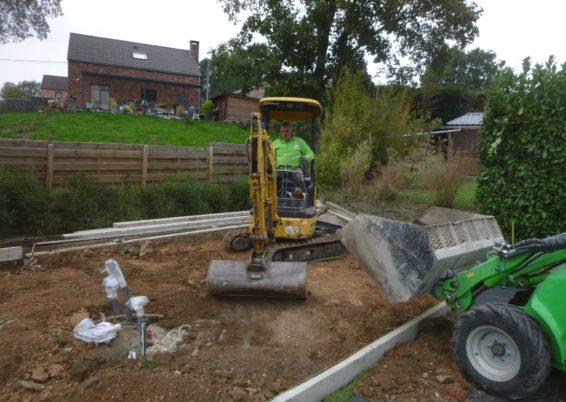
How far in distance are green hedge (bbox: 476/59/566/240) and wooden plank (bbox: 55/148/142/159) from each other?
7.12m

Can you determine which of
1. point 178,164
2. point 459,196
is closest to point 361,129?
point 459,196

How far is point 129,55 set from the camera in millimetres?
33969

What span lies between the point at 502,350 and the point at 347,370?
123cm

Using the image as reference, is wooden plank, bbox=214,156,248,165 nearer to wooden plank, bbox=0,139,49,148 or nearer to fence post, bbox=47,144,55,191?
fence post, bbox=47,144,55,191

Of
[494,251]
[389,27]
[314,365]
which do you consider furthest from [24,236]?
[389,27]

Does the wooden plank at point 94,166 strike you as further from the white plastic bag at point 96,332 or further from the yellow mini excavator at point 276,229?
the white plastic bag at point 96,332

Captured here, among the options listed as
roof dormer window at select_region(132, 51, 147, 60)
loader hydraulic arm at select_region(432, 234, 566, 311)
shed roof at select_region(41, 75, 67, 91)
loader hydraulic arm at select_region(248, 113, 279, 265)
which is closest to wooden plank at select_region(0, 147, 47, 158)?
loader hydraulic arm at select_region(248, 113, 279, 265)

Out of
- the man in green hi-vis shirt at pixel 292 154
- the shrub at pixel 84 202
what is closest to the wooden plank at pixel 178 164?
the shrub at pixel 84 202

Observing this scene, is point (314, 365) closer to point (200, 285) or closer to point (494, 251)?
point (494, 251)

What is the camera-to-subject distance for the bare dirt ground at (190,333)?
10.3 feet

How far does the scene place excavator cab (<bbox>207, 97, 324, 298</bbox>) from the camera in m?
4.75

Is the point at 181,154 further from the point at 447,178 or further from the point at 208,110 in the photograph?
the point at 208,110

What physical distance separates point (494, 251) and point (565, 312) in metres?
0.74

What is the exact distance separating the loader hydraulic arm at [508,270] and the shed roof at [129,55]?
33.3 m
